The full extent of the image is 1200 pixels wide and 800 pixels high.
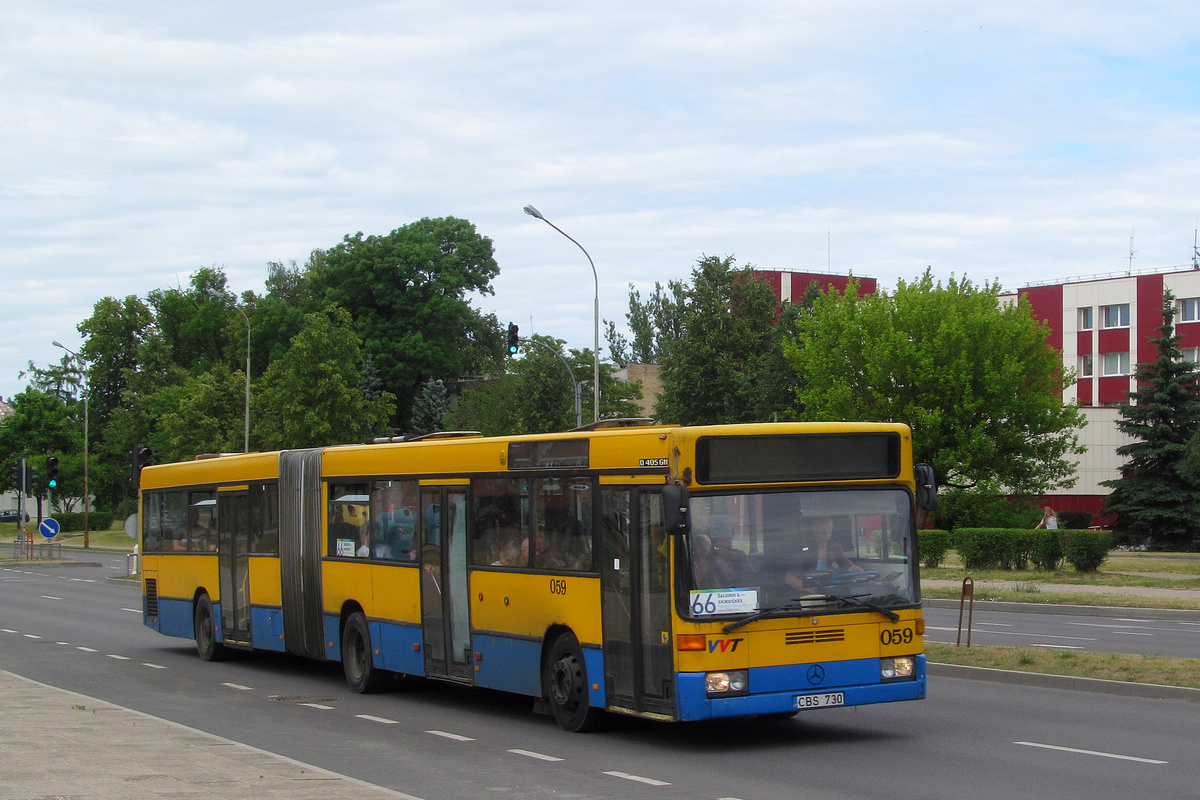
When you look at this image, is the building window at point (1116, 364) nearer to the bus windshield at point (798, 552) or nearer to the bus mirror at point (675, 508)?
the bus windshield at point (798, 552)

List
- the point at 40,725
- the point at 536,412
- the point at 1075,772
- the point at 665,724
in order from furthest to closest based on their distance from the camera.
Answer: the point at 536,412
the point at 665,724
the point at 40,725
the point at 1075,772

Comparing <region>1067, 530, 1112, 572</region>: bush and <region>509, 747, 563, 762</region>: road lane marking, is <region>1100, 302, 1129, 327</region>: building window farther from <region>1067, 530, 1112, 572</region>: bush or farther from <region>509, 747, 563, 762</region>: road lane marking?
<region>509, 747, 563, 762</region>: road lane marking

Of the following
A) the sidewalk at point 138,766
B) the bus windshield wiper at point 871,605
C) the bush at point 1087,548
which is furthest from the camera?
the bush at point 1087,548

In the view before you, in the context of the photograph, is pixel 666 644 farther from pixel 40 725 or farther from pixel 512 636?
pixel 40 725

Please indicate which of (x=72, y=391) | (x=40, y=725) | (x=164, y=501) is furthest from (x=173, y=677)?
(x=72, y=391)

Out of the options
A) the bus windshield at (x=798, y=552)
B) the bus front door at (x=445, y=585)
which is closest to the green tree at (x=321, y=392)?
the bus front door at (x=445, y=585)

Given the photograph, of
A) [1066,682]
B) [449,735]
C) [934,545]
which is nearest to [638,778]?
[449,735]

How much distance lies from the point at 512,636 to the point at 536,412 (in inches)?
1777

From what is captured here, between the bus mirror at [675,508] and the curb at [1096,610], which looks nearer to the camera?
the bus mirror at [675,508]

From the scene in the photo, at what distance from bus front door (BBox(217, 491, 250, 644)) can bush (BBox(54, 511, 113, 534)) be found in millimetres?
78702

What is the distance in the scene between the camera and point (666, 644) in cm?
1040

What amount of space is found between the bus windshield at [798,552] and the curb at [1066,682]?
9.45 ft

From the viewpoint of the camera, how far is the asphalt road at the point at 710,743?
29.9 feet

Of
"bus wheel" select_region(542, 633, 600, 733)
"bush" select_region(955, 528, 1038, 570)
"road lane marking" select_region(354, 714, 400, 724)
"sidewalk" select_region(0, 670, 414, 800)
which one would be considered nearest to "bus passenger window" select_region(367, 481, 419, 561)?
"road lane marking" select_region(354, 714, 400, 724)
